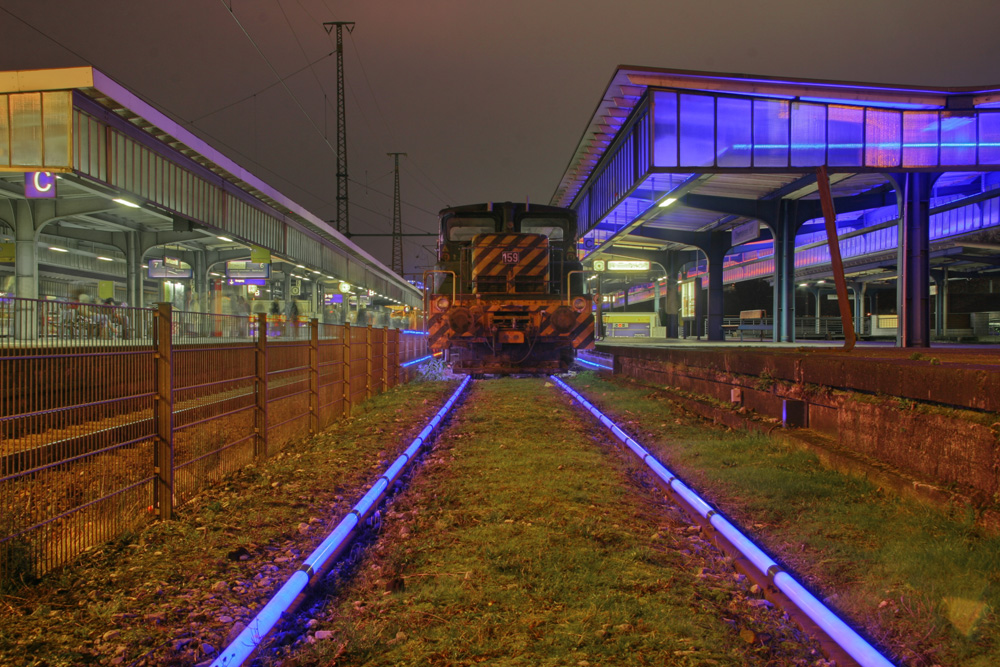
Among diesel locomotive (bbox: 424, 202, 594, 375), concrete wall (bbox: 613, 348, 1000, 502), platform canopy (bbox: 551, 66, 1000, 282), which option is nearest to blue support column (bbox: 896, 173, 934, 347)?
platform canopy (bbox: 551, 66, 1000, 282)

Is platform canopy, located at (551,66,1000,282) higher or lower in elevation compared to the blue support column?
higher

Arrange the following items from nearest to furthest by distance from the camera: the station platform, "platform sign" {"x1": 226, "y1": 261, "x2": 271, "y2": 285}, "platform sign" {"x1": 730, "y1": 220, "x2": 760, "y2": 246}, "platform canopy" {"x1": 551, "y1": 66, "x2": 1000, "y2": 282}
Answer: the station platform, "platform canopy" {"x1": 551, "y1": 66, "x2": 1000, "y2": 282}, "platform sign" {"x1": 730, "y1": 220, "x2": 760, "y2": 246}, "platform sign" {"x1": 226, "y1": 261, "x2": 271, "y2": 285}

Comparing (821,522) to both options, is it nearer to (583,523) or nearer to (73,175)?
(583,523)

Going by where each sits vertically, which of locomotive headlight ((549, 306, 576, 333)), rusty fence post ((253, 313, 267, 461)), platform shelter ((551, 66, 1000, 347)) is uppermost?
platform shelter ((551, 66, 1000, 347))

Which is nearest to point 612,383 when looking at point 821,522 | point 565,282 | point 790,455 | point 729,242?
point 565,282

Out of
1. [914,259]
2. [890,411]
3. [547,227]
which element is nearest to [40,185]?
[547,227]

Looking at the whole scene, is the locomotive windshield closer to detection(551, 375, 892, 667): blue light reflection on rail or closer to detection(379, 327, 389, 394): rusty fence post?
detection(379, 327, 389, 394): rusty fence post

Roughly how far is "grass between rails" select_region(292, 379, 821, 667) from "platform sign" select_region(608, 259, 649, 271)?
82.0ft

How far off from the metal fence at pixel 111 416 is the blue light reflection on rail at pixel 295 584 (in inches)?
57.5

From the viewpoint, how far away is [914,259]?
18375 millimetres

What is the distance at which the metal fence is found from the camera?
3574mm

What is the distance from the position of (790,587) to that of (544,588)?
126 cm

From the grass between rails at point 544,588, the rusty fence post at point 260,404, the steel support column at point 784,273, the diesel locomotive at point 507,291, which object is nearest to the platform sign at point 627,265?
the steel support column at point 784,273

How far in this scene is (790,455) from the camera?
6297 millimetres
